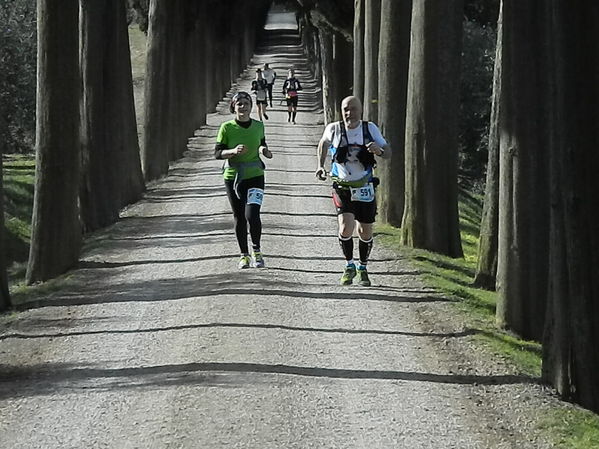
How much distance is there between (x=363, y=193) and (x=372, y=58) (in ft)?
34.5

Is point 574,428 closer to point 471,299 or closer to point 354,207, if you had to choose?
point 471,299

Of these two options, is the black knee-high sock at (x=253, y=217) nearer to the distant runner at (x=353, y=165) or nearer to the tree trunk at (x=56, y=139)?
the distant runner at (x=353, y=165)

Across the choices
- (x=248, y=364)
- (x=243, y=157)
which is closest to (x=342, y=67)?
(x=243, y=157)

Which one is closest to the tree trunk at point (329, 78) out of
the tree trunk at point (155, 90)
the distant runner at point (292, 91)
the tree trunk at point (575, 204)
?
the distant runner at point (292, 91)

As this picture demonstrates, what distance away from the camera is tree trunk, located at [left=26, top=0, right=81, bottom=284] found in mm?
17125

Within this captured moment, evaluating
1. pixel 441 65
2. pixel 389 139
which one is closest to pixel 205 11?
pixel 389 139

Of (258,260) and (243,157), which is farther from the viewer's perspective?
(258,260)

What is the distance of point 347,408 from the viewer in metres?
9.05

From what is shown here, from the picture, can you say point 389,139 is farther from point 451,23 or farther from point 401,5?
point 451,23

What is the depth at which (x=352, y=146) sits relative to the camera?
13703mm

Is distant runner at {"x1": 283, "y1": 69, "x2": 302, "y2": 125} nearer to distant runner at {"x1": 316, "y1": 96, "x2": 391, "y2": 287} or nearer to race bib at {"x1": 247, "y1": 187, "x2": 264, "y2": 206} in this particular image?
race bib at {"x1": 247, "y1": 187, "x2": 264, "y2": 206}

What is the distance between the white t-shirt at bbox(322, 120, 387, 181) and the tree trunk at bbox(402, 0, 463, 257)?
410 centimetres

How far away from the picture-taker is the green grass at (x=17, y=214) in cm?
2595

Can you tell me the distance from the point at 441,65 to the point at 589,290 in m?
8.75
